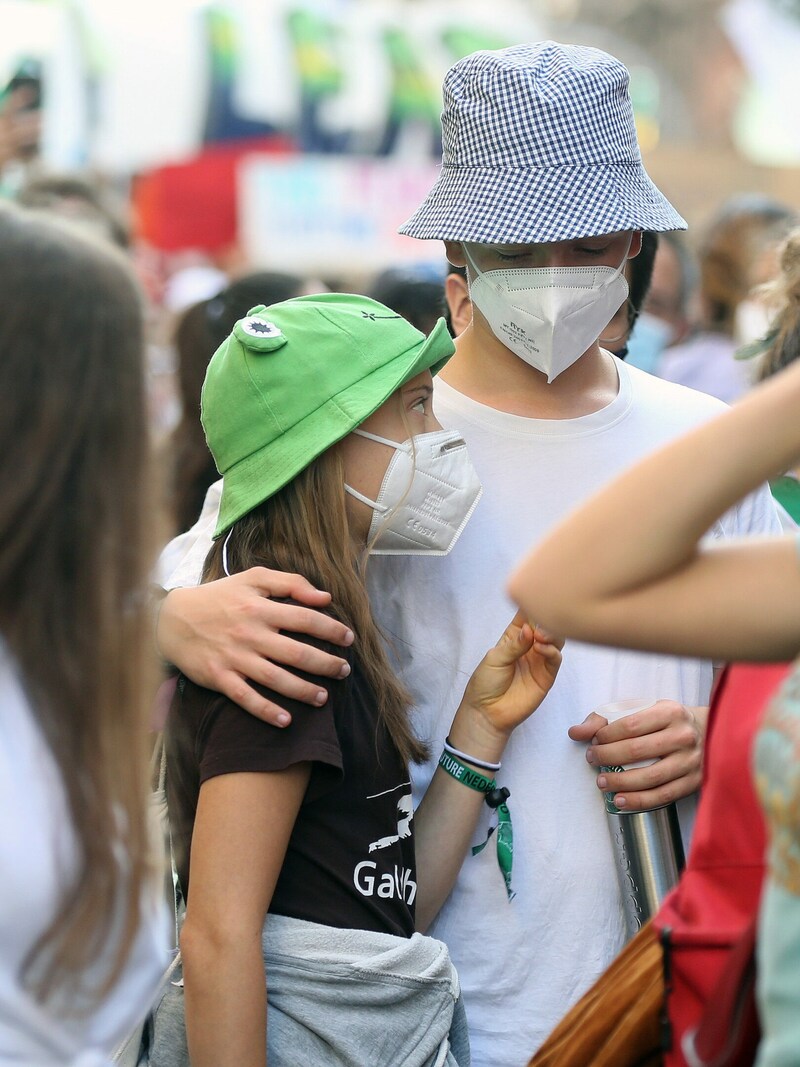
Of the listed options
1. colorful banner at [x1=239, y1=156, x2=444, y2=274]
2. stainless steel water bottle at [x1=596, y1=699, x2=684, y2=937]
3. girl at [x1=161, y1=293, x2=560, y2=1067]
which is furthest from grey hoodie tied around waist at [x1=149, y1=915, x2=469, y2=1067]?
colorful banner at [x1=239, y1=156, x2=444, y2=274]

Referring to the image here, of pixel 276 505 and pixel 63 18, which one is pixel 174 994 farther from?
pixel 63 18

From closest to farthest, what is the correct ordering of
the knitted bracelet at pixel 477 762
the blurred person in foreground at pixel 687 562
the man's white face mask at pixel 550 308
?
the blurred person in foreground at pixel 687 562 < the knitted bracelet at pixel 477 762 < the man's white face mask at pixel 550 308

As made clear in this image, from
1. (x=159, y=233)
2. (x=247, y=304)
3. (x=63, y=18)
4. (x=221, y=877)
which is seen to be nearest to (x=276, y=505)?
(x=221, y=877)

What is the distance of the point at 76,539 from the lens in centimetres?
144

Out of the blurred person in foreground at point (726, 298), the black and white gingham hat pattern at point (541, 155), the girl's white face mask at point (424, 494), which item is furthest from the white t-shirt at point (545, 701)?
the blurred person in foreground at point (726, 298)

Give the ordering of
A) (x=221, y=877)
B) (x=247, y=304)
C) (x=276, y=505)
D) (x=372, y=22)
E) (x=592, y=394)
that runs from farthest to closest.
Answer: (x=372, y=22) < (x=247, y=304) < (x=592, y=394) < (x=276, y=505) < (x=221, y=877)

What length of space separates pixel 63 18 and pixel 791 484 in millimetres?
11820

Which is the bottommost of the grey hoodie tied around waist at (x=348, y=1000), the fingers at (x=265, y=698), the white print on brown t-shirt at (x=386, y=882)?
the grey hoodie tied around waist at (x=348, y=1000)

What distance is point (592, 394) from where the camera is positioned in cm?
236

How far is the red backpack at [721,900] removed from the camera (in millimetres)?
1318

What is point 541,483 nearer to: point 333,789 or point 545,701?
point 545,701

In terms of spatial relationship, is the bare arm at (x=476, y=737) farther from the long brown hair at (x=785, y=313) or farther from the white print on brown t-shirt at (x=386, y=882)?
the long brown hair at (x=785, y=313)

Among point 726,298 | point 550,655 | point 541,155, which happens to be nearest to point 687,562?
point 550,655

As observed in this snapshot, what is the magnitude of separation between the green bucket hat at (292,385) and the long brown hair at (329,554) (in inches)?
1.8
